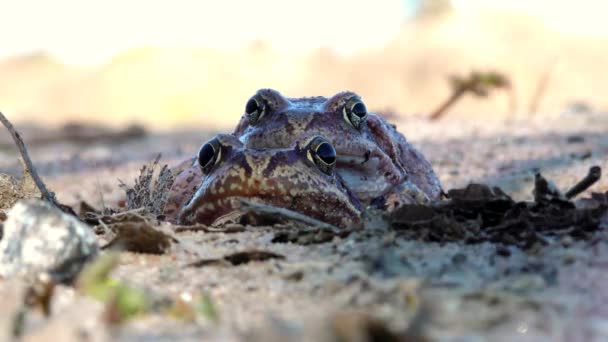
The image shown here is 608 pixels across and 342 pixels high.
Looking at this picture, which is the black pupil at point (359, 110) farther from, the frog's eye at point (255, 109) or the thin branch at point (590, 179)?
the thin branch at point (590, 179)

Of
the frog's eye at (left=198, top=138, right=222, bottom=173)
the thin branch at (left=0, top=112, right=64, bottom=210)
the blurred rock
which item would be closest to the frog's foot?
the frog's eye at (left=198, top=138, right=222, bottom=173)

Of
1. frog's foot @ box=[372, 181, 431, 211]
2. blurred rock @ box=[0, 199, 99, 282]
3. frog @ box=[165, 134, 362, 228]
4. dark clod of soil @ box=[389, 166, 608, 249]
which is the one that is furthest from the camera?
frog's foot @ box=[372, 181, 431, 211]

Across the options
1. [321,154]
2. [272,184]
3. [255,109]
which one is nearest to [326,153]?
[321,154]

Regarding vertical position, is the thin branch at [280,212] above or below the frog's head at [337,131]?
below

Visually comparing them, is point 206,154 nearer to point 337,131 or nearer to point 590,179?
point 337,131

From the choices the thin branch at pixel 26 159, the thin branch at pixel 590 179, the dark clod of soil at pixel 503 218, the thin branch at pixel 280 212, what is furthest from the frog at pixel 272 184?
the thin branch at pixel 590 179

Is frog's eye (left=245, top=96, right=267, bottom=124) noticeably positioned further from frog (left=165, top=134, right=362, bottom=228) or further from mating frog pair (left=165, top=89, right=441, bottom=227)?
frog (left=165, top=134, right=362, bottom=228)
